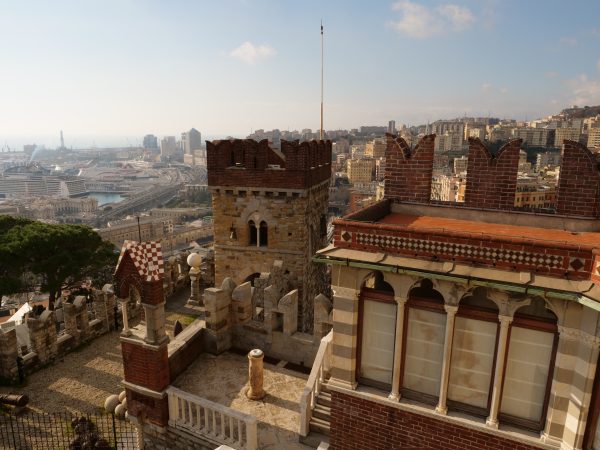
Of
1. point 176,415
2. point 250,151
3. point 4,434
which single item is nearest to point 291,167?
point 250,151

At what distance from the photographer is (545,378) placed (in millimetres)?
7457

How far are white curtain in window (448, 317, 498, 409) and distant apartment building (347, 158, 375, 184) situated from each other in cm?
17089

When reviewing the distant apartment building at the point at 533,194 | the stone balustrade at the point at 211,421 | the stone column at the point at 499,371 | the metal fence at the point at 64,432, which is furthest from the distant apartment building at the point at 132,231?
the stone column at the point at 499,371

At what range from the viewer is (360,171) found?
17812 cm

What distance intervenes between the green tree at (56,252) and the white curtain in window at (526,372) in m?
29.1

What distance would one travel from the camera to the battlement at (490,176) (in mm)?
9258

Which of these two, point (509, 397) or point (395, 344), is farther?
point (395, 344)

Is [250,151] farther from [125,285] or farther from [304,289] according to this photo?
[125,285]

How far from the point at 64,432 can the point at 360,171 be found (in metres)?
171

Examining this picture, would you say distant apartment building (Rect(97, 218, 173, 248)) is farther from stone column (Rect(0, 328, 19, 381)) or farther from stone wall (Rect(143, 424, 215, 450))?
stone wall (Rect(143, 424, 215, 450))

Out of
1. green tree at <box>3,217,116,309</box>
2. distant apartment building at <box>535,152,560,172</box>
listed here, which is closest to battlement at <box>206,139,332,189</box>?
green tree at <box>3,217,116,309</box>

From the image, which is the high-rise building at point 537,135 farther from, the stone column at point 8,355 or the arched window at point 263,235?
the stone column at point 8,355

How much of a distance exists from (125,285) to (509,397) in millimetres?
8989

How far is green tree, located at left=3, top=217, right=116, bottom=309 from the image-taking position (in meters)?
28.9
